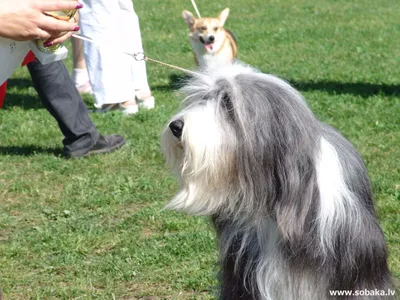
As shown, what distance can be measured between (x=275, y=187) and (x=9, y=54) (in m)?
1.00

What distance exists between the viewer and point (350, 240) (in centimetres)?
284

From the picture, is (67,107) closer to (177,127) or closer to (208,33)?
(177,127)

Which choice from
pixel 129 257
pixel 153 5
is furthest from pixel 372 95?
pixel 153 5

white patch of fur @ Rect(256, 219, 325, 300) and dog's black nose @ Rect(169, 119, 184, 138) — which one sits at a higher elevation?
dog's black nose @ Rect(169, 119, 184, 138)

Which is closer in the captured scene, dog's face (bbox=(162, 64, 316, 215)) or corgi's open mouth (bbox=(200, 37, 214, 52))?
dog's face (bbox=(162, 64, 316, 215))

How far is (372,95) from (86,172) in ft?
9.75

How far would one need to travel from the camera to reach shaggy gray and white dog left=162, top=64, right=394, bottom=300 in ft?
9.09

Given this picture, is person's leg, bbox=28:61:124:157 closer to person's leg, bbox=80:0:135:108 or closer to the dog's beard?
person's leg, bbox=80:0:135:108

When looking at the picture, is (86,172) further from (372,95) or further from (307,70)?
(307,70)

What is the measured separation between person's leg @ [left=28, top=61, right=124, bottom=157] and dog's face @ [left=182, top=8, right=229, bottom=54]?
164 inches

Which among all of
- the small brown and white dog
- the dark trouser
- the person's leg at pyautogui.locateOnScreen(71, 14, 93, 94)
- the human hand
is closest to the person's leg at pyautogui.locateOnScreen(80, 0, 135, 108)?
the dark trouser

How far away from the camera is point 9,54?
8.90ft

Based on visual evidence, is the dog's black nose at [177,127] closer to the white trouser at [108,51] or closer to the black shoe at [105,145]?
the black shoe at [105,145]

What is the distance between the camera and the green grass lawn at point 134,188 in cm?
402
